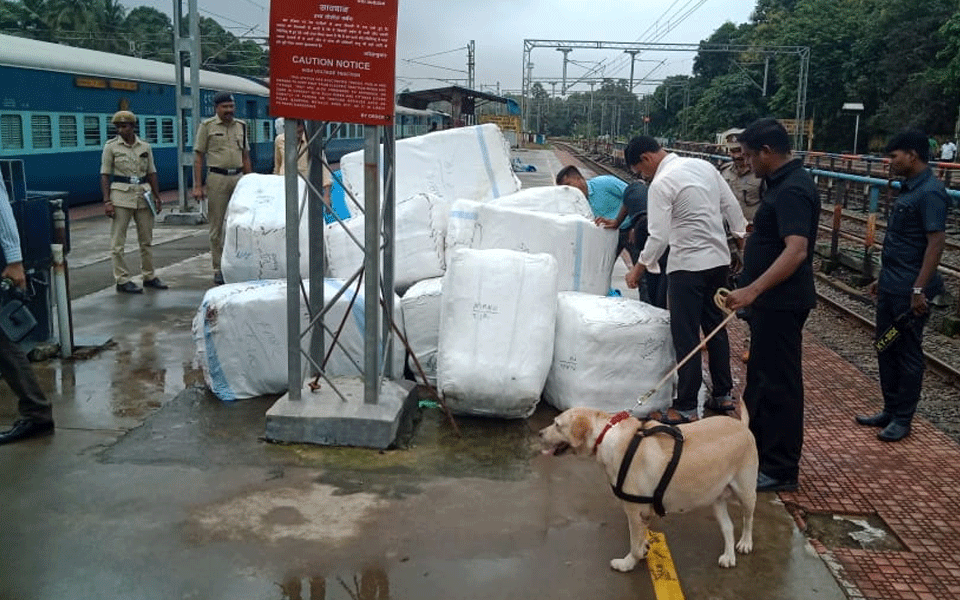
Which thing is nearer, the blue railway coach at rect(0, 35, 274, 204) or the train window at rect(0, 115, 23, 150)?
the train window at rect(0, 115, 23, 150)

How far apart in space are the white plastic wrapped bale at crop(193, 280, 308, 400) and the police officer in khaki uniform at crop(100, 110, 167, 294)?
3.26m

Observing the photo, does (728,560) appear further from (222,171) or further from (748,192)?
(222,171)

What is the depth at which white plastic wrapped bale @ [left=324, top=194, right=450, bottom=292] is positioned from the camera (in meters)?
5.99

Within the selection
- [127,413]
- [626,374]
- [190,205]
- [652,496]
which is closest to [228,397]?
[127,413]

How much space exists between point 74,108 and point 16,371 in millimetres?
12056

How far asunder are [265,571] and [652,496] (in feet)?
4.93

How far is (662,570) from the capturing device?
10.8 ft

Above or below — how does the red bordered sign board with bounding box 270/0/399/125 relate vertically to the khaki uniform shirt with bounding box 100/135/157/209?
above

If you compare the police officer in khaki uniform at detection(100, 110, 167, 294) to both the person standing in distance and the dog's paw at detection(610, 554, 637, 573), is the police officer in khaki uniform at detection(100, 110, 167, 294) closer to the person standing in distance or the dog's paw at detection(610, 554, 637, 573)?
the person standing in distance

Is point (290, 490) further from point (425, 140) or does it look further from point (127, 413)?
point (425, 140)

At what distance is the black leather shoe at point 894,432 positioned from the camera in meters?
4.75

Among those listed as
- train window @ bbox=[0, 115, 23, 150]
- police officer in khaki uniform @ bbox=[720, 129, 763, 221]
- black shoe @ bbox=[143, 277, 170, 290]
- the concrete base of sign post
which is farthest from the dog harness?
train window @ bbox=[0, 115, 23, 150]

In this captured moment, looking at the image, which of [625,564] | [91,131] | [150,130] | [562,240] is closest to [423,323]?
[562,240]

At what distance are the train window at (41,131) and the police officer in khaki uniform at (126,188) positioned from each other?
6885 mm
